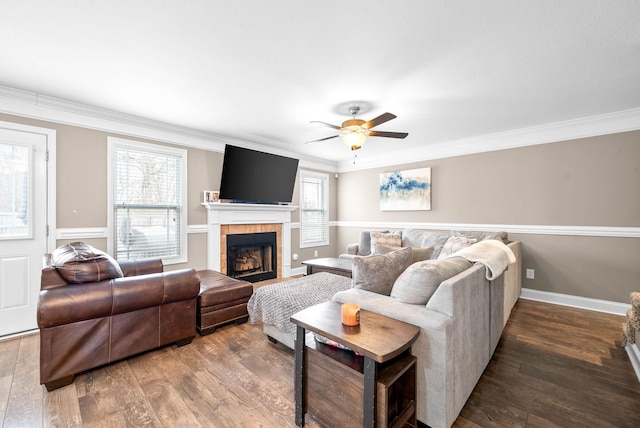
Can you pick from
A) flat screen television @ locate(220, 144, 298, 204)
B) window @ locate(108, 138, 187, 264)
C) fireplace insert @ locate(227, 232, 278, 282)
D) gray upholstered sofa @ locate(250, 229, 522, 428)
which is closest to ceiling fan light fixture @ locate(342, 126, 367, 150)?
gray upholstered sofa @ locate(250, 229, 522, 428)

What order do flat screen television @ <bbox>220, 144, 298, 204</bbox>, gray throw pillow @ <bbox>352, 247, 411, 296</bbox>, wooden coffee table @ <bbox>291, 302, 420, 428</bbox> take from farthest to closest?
flat screen television @ <bbox>220, 144, 298, 204</bbox>, gray throw pillow @ <bbox>352, 247, 411, 296</bbox>, wooden coffee table @ <bbox>291, 302, 420, 428</bbox>

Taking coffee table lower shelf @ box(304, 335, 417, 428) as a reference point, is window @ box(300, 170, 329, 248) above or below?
above

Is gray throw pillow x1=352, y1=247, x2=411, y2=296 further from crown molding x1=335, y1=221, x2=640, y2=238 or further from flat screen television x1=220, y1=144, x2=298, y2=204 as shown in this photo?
crown molding x1=335, y1=221, x2=640, y2=238

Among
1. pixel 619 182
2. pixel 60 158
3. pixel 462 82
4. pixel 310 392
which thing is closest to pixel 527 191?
Answer: pixel 619 182

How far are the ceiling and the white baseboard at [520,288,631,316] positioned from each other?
90.1 inches

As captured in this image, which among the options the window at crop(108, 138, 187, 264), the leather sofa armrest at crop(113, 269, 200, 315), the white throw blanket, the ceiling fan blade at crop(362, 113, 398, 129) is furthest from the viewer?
the window at crop(108, 138, 187, 264)

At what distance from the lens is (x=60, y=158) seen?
301 cm

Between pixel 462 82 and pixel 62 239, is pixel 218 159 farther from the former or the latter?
pixel 462 82

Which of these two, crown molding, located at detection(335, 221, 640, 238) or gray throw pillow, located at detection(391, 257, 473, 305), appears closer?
gray throw pillow, located at detection(391, 257, 473, 305)

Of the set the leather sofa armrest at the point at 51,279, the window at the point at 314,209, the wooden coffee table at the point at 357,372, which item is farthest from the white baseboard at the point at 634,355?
the window at the point at 314,209

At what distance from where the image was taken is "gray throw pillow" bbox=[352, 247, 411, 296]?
5.99 ft

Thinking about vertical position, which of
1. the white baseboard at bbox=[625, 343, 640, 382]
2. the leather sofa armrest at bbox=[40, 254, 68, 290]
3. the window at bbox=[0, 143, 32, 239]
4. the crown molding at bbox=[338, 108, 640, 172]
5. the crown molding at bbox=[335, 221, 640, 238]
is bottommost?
the white baseboard at bbox=[625, 343, 640, 382]

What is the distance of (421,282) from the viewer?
1595mm

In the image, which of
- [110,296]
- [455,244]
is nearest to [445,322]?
[110,296]
